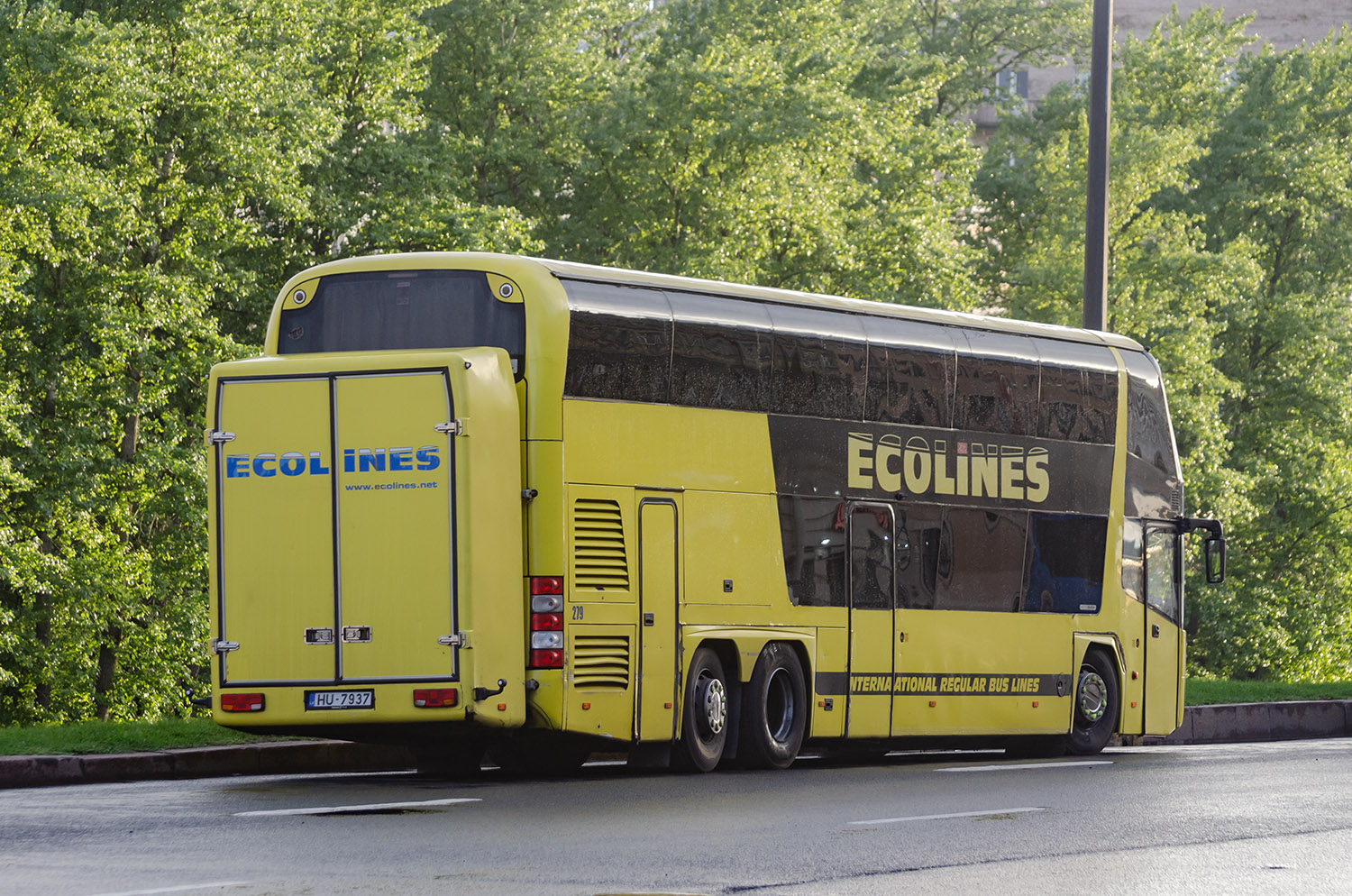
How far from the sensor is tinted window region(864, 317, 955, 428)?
711 inches

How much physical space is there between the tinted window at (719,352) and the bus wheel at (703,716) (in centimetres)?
204

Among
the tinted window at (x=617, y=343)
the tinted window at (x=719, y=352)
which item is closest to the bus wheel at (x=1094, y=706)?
the tinted window at (x=719, y=352)

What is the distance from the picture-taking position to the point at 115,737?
641 inches

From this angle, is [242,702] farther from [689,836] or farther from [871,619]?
[871,619]

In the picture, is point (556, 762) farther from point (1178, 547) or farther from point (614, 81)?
point (614, 81)

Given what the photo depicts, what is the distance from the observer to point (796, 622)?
17125 mm

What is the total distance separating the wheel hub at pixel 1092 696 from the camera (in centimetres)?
2059

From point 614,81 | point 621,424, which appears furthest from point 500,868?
point 614,81

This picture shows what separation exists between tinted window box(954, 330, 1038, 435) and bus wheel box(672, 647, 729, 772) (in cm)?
401

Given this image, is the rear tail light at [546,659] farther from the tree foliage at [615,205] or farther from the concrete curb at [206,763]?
the tree foliage at [615,205]

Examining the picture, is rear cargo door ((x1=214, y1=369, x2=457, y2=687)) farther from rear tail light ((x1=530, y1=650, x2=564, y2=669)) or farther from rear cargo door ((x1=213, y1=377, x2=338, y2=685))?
rear tail light ((x1=530, y1=650, x2=564, y2=669))

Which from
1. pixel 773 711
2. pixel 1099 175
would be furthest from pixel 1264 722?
pixel 773 711

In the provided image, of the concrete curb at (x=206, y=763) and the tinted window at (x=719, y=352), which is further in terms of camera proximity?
the tinted window at (x=719, y=352)

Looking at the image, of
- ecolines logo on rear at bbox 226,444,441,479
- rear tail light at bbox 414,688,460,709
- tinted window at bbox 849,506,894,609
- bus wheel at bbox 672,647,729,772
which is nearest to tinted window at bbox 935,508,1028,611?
tinted window at bbox 849,506,894,609
